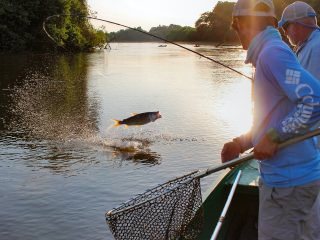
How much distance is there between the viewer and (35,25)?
65625 millimetres

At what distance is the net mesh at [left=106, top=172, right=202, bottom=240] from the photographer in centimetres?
410

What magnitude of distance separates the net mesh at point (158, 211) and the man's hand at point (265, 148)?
3.16 ft

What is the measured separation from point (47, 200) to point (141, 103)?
12.5 meters

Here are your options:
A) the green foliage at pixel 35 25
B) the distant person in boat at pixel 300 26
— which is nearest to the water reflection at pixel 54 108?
the distant person in boat at pixel 300 26

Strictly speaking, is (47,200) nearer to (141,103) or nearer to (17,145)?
(17,145)

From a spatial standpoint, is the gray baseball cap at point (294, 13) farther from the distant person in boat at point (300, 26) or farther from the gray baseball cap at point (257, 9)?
the gray baseball cap at point (257, 9)

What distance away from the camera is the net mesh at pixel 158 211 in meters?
4.10

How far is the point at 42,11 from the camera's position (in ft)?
207

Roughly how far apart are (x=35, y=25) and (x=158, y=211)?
212 ft

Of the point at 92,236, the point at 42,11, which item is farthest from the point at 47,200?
the point at 42,11

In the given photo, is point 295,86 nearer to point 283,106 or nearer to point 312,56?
point 283,106

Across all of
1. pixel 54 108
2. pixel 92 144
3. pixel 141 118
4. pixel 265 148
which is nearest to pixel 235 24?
pixel 265 148

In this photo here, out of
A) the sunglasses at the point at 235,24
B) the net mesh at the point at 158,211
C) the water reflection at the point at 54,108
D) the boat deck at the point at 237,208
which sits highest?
the sunglasses at the point at 235,24

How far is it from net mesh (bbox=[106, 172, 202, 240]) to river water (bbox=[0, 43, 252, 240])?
4242 mm
